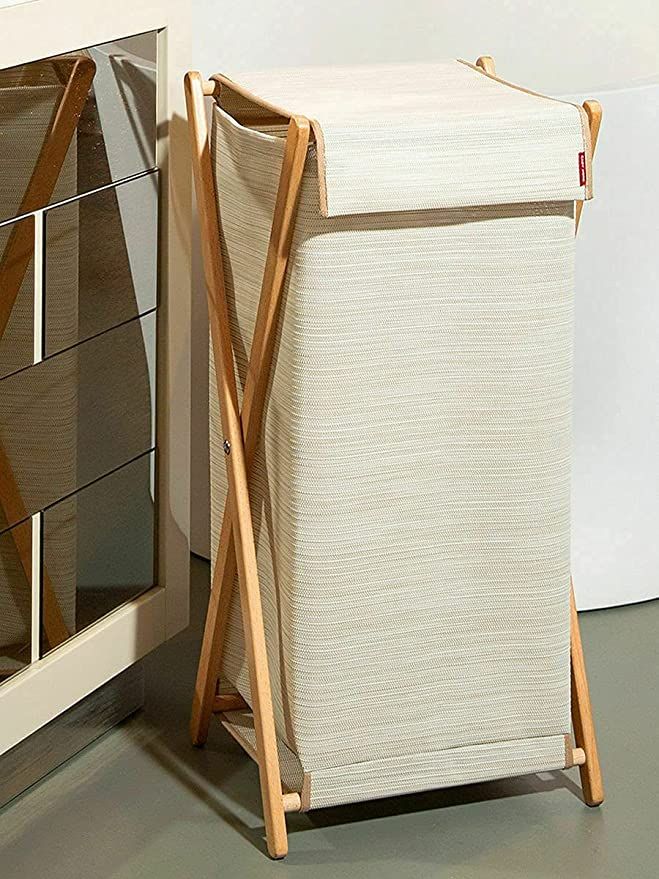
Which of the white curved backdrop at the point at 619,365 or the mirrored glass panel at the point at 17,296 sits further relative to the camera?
the white curved backdrop at the point at 619,365

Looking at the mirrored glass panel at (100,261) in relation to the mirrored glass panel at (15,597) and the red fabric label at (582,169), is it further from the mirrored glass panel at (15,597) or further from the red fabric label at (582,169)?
the red fabric label at (582,169)

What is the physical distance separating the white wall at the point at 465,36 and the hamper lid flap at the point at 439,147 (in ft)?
3.11

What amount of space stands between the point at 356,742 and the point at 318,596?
19 cm

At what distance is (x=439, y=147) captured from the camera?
1.56 m

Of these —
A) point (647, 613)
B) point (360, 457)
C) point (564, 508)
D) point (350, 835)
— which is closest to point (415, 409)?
point (360, 457)

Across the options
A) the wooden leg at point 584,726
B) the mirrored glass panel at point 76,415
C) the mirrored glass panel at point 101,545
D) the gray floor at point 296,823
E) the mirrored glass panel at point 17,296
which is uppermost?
the mirrored glass panel at point 17,296

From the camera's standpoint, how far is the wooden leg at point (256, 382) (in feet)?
5.02

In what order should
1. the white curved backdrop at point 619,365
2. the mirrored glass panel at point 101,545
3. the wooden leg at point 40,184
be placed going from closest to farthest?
the wooden leg at point 40,184
the mirrored glass panel at point 101,545
the white curved backdrop at point 619,365

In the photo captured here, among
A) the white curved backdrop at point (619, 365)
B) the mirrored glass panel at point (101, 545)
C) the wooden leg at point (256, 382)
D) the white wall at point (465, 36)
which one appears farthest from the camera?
the white wall at point (465, 36)

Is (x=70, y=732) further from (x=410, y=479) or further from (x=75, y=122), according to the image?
(x=75, y=122)

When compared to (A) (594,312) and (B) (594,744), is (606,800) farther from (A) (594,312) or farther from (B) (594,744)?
(A) (594,312)

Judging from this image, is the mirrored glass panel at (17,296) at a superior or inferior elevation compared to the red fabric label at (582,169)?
inferior

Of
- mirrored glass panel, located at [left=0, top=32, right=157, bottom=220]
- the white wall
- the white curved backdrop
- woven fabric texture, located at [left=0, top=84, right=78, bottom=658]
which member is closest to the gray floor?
woven fabric texture, located at [left=0, top=84, right=78, bottom=658]

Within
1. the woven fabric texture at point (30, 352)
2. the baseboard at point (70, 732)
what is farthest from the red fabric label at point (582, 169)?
the baseboard at point (70, 732)
